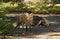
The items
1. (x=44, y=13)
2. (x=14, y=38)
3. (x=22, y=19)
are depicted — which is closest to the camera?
(x=14, y=38)

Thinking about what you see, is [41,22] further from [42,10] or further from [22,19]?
[42,10]

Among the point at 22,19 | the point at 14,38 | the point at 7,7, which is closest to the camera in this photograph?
the point at 14,38

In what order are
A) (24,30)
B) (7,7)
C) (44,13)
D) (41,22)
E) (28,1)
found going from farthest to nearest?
(28,1)
(7,7)
(44,13)
(41,22)
(24,30)

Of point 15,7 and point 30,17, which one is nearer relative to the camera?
point 30,17

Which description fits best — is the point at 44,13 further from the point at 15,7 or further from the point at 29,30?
the point at 29,30

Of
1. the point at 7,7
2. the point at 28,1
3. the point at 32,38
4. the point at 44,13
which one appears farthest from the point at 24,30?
the point at 28,1

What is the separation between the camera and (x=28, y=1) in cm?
3269

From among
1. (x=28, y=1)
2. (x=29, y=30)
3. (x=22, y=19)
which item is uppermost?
(x=22, y=19)

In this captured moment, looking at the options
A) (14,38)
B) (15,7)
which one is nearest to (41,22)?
(14,38)

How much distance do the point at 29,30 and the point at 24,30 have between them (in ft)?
0.92

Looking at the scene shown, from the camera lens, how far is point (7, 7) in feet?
89.4

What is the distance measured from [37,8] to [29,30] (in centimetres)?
1277

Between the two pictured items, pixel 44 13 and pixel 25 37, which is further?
pixel 44 13

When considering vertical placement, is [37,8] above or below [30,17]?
below
